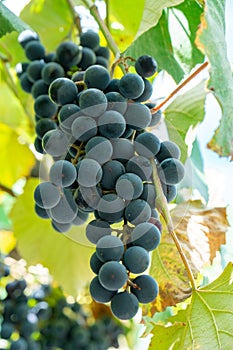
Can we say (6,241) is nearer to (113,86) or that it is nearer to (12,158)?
(12,158)

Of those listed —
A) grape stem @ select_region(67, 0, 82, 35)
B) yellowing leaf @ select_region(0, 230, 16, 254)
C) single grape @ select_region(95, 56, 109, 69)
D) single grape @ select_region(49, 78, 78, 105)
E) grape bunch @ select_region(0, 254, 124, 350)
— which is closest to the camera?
single grape @ select_region(49, 78, 78, 105)

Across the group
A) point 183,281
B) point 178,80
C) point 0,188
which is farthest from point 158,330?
point 0,188

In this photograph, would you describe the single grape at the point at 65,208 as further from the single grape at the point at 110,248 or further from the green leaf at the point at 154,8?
the green leaf at the point at 154,8

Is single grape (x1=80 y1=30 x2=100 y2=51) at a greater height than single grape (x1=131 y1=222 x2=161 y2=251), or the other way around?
single grape (x1=80 y1=30 x2=100 y2=51)

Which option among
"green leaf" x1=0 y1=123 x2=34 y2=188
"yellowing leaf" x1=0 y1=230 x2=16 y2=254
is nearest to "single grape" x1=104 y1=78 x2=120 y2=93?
"green leaf" x1=0 y1=123 x2=34 y2=188

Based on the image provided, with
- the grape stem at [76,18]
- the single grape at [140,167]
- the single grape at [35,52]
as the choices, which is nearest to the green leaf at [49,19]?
the grape stem at [76,18]

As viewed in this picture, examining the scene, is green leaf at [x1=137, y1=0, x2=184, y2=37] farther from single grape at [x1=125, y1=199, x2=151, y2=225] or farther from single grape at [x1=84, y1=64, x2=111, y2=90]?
single grape at [x1=125, y1=199, x2=151, y2=225]
